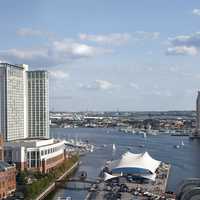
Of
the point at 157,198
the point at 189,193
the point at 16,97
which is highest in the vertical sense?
the point at 16,97

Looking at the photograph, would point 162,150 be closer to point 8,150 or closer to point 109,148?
point 109,148

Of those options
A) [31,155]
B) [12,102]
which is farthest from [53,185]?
[12,102]

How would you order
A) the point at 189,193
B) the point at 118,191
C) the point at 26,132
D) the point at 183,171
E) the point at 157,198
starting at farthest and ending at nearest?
the point at 26,132, the point at 183,171, the point at 118,191, the point at 157,198, the point at 189,193

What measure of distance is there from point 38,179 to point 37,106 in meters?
11.0

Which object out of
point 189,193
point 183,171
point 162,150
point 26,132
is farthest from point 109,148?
point 189,193

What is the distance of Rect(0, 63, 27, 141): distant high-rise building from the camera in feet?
87.4

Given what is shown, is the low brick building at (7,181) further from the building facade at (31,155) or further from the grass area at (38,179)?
the building facade at (31,155)

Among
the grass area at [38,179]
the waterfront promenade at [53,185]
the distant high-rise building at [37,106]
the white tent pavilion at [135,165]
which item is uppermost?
the distant high-rise building at [37,106]

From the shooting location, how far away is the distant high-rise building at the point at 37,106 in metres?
29.3

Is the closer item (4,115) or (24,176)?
(24,176)

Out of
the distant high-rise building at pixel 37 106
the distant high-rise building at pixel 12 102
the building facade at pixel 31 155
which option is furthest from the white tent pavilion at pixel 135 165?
the distant high-rise building at pixel 37 106

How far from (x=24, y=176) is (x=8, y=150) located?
2.50 metres

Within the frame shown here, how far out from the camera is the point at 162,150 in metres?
33.2

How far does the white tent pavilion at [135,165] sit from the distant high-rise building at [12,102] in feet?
27.1
